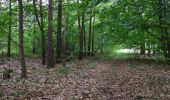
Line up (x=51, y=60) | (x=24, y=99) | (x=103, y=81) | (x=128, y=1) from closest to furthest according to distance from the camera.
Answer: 1. (x=24, y=99)
2. (x=128, y=1)
3. (x=103, y=81)
4. (x=51, y=60)

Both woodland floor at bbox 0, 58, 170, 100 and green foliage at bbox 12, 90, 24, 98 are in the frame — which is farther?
green foliage at bbox 12, 90, 24, 98

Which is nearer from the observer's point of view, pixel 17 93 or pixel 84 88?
pixel 17 93

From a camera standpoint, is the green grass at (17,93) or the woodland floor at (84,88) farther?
the green grass at (17,93)

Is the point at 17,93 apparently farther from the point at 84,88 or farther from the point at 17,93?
the point at 84,88

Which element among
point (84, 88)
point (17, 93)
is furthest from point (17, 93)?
point (84, 88)

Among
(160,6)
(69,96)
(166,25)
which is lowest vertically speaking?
(69,96)

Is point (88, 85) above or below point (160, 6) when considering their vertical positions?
below

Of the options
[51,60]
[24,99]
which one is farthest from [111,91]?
[51,60]

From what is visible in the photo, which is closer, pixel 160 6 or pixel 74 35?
pixel 160 6

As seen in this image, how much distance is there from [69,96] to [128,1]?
3.70m

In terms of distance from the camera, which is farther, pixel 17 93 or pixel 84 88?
pixel 84 88

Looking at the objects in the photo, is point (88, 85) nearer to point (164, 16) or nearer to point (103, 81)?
point (103, 81)

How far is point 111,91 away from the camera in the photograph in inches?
376

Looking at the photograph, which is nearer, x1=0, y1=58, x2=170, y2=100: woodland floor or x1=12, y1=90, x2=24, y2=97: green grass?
x1=0, y1=58, x2=170, y2=100: woodland floor
